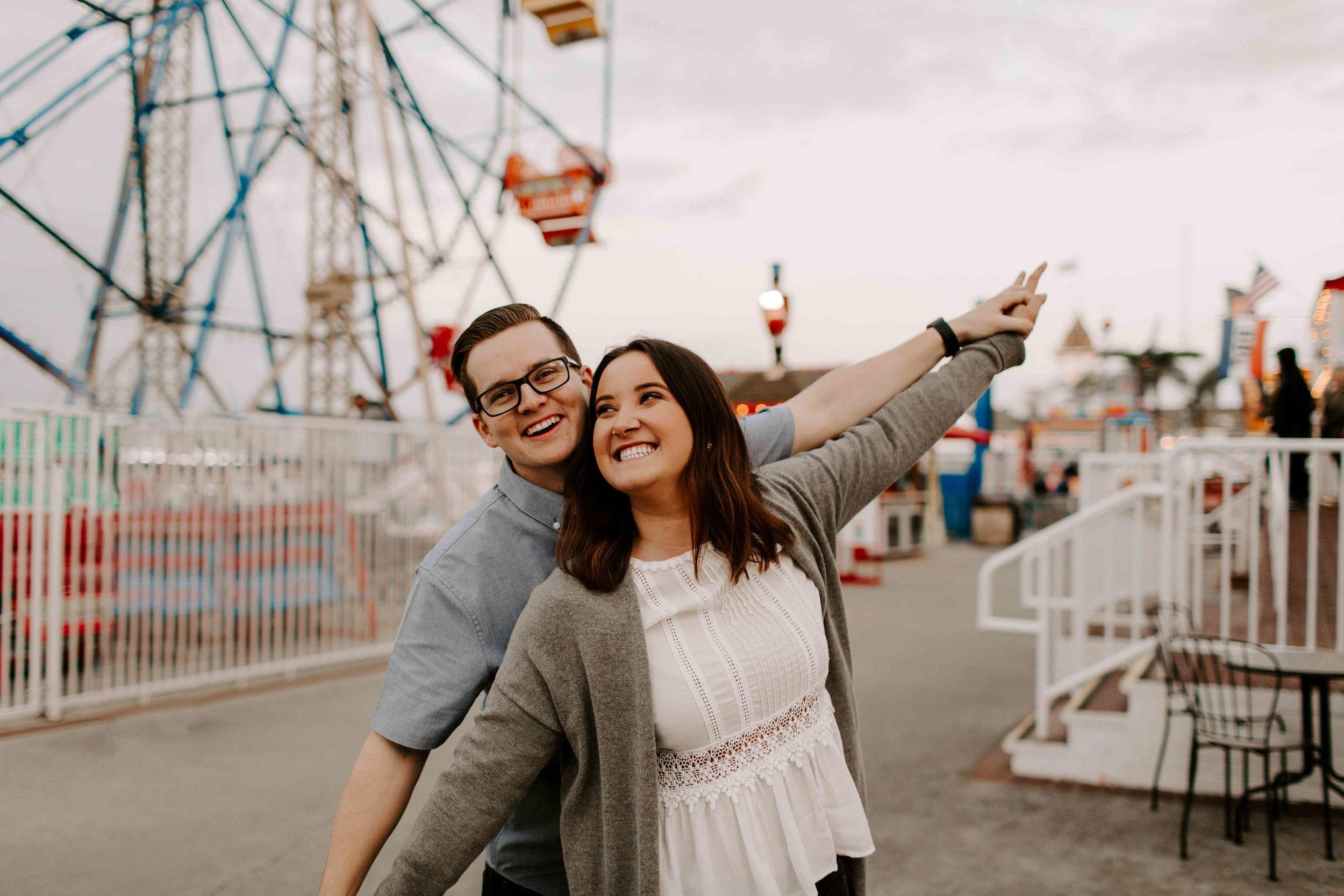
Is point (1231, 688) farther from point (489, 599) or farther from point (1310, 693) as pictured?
point (489, 599)

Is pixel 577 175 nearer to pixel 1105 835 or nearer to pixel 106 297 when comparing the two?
pixel 106 297

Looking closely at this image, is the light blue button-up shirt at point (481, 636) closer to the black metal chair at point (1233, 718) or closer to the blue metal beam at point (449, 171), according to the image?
the black metal chair at point (1233, 718)

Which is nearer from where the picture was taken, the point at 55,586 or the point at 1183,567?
the point at 1183,567

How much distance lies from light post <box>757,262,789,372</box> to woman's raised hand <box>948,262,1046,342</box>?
522 cm

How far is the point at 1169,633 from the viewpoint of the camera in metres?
4.66

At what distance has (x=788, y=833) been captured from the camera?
59.2 inches

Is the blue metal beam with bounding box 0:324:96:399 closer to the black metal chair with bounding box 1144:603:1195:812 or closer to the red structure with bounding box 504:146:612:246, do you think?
the red structure with bounding box 504:146:612:246

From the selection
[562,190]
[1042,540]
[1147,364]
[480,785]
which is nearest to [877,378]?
[480,785]

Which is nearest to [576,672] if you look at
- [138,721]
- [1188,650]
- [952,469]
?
[1188,650]

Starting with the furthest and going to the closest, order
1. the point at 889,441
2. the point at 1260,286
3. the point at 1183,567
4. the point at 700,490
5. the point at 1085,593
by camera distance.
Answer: the point at 1260,286, the point at 1085,593, the point at 1183,567, the point at 889,441, the point at 700,490

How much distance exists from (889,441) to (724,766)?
73 cm

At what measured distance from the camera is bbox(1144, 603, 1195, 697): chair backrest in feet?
14.4

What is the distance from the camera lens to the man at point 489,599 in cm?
145

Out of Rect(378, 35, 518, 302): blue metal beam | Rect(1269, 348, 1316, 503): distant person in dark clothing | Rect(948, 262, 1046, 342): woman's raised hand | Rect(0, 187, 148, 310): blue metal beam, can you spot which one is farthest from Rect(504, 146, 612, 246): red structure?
Rect(948, 262, 1046, 342): woman's raised hand
